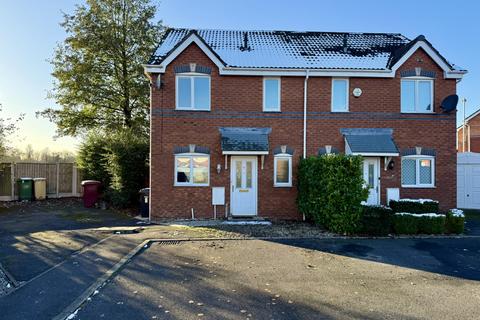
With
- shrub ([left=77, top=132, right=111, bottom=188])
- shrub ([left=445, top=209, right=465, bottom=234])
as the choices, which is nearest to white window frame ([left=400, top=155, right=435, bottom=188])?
shrub ([left=445, top=209, right=465, bottom=234])

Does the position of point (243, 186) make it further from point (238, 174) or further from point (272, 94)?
point (272, 94)

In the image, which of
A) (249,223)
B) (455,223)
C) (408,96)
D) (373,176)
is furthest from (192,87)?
(455,223)

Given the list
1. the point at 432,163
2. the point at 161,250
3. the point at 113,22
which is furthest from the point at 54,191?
the point at 432,163

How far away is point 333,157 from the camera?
10.3m

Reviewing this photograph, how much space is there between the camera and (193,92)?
13.5 metres

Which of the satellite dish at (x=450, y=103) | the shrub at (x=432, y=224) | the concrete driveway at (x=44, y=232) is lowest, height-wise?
the concrete driveway at (x=44, y=232)

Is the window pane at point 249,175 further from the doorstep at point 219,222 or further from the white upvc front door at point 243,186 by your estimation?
the doorstep at point 219,222

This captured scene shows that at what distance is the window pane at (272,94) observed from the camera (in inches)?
541

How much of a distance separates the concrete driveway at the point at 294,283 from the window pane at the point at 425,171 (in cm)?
508

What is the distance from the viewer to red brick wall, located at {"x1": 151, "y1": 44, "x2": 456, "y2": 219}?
13.3 metres

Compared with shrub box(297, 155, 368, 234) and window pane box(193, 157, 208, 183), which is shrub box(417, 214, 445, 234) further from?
window pane box(193, 157, 208, 183)

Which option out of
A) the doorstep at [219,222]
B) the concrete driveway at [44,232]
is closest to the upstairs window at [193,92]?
the doorstep at [219,222]

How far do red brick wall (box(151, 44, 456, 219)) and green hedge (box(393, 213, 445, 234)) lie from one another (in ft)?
10.4

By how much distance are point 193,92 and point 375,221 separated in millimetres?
8187
